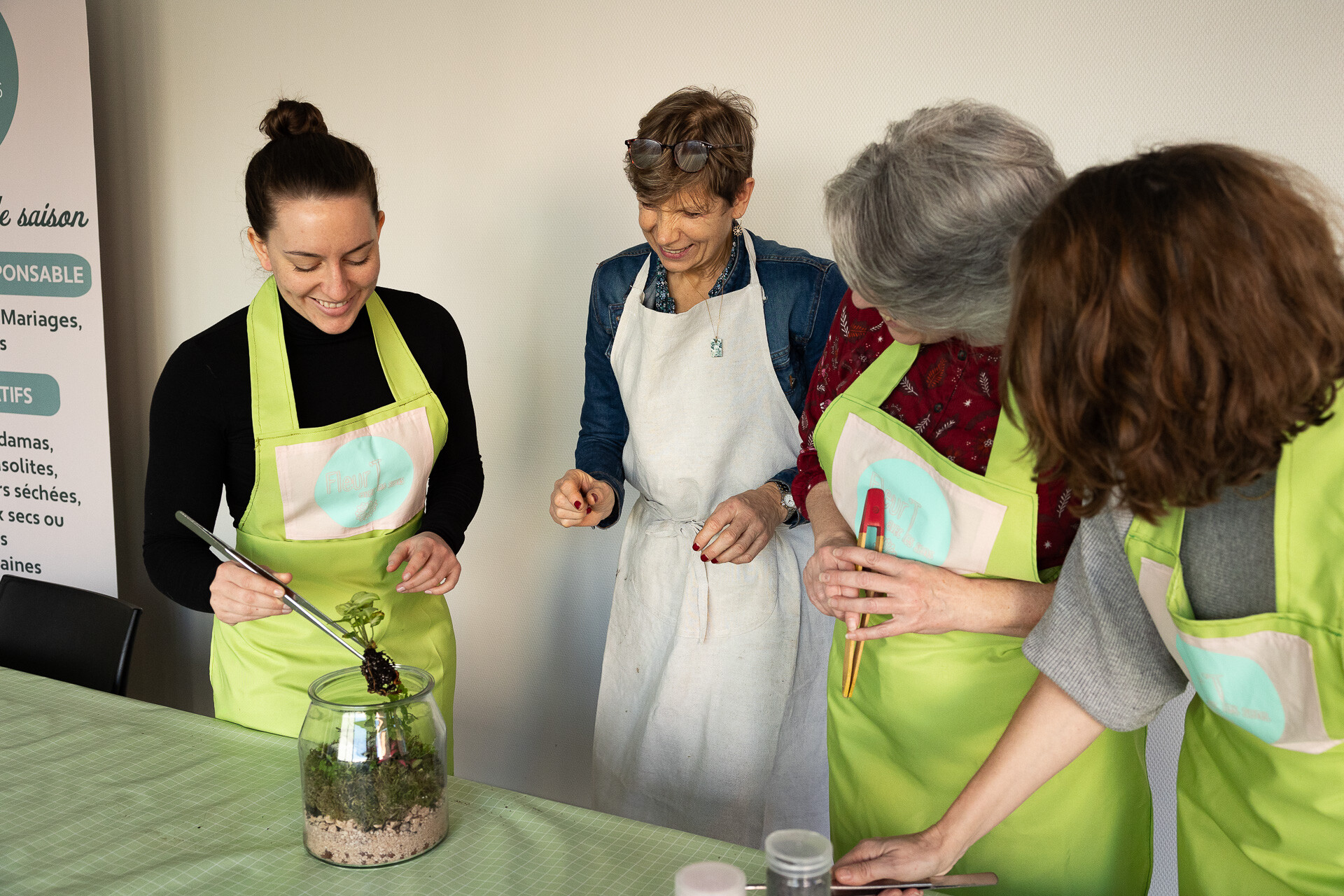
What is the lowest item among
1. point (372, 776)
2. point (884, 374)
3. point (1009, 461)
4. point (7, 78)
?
point (372, 776)

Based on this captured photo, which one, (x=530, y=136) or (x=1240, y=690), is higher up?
(x=530, y=136)

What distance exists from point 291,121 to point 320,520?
2.25 ft

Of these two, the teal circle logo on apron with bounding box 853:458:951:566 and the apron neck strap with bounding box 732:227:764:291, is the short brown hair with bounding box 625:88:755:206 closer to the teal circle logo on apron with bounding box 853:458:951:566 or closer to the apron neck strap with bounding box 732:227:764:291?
the apron neck strap with bounding box 732:227:764:291

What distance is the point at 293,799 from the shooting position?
4.29ft

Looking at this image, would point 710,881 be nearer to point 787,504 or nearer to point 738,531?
point 738,531

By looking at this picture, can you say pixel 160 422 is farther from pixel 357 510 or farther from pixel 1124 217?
pixel 1124 217

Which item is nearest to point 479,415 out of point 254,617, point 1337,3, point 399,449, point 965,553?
point 399,449

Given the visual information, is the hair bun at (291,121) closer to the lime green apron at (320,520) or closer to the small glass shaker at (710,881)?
the lime green apron at (320,520)

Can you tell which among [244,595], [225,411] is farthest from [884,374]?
[225,411]

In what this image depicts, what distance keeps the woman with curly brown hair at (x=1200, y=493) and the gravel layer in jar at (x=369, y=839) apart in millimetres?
509

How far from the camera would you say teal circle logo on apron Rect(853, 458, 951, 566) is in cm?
132

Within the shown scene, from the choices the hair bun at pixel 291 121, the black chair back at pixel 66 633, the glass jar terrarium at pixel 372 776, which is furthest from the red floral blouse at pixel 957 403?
the black chair back at pixel 66 633

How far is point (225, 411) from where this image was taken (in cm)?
167

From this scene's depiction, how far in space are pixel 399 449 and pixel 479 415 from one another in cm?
104
